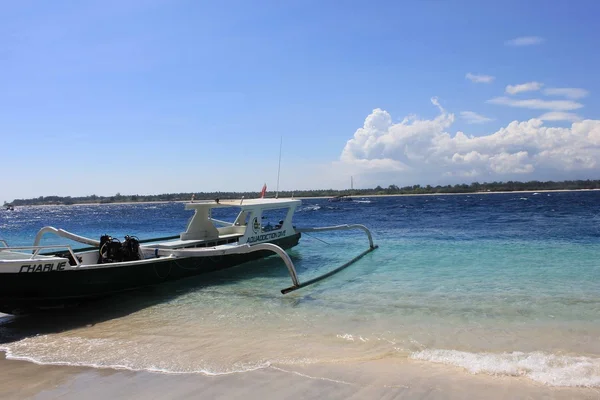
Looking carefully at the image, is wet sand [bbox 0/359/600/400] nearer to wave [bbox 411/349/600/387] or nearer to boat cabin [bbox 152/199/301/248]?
wave [bbox 411/349/600/387]

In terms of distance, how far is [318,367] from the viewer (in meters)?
6.05

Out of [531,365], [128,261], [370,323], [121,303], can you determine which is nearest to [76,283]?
[121,303]

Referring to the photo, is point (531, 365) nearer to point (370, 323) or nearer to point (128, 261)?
point (370, 323)

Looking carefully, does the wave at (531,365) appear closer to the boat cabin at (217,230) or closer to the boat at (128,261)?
the boat at (128,261)

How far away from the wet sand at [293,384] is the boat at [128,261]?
2.74 meters

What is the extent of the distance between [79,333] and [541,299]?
9379 millimetres

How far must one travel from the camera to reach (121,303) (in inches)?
404

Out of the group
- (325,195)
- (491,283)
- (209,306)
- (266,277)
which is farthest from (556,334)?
(325,195)

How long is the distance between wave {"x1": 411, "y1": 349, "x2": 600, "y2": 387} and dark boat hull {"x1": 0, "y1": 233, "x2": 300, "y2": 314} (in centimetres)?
699

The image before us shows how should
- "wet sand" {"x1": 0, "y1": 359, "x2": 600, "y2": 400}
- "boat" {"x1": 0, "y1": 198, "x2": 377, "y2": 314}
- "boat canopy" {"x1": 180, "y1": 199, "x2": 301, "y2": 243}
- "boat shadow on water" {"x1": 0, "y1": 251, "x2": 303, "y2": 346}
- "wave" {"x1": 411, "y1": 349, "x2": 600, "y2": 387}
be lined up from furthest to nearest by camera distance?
1. "boat canopy" {"x1": 180, "y1": 199, "x2": 301, "y2": 243}
2. "boat" {"x1": 0, "y1": 198, "x2": 377, "y2": 314}
3. "boat shadow on water" {"x1": 0, "y1": 251, "x2": 303, "y2": 346}
4. "wave" {"x1": 411, "y1": 349, "x2": 600, "y2": 387}
5. "wet sand" {"x1": 0, "y1": 359, "x2": 600, "y2": 400}

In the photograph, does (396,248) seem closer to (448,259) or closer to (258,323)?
(448,259)

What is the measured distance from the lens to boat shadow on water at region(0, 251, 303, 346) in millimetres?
8438

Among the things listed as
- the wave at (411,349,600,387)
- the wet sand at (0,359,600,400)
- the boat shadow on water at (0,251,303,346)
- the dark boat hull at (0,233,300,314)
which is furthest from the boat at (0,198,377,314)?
the wave at (411,349,600,387)

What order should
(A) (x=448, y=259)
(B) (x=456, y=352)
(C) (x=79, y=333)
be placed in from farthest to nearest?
(A) (x=448, y=259) < (C) (x=79, y=333) < (B) (x=456, y=352)
